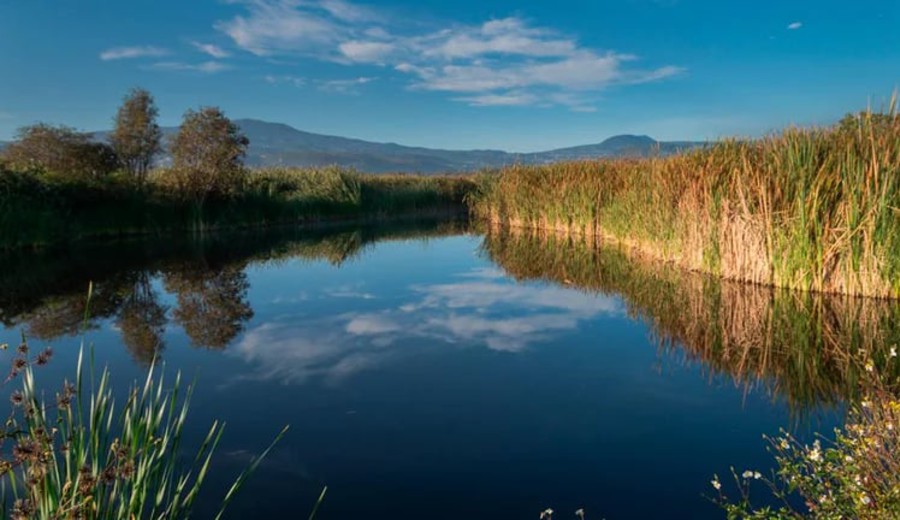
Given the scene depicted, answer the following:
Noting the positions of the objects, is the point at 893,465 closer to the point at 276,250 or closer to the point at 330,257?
the point at 330,257

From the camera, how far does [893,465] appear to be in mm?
2660

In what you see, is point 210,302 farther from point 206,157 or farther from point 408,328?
point 206,157

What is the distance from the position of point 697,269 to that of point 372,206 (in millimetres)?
20172

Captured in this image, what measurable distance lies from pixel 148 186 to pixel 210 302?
45.0 ft

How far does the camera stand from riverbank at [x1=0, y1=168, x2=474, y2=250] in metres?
17.2

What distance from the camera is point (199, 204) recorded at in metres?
22.1

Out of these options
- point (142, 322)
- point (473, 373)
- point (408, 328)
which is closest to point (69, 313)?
point (142, 322)

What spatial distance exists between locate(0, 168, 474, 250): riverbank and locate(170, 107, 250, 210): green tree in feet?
1.23

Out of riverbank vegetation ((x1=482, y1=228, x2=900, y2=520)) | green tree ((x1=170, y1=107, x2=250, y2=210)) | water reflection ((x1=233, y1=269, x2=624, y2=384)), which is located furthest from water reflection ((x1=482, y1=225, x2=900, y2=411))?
green tree ((x1=170, y1=107, x2=250, y2=210))

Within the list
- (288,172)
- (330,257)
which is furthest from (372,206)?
(330,257)

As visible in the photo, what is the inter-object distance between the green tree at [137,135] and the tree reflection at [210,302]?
12222 millimetres

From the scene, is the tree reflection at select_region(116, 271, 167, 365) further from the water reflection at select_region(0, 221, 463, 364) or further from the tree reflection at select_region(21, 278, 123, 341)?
the tree reflection at select_region(21, 278, 123, 341)

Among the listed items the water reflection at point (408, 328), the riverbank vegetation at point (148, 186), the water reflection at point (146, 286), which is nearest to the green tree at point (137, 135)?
the riverbank vegetation at point (148, 186)

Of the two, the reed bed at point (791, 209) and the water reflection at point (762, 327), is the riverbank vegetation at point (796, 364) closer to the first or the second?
the water reflection at point (762, 327)
